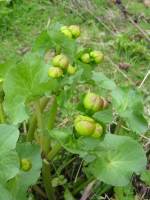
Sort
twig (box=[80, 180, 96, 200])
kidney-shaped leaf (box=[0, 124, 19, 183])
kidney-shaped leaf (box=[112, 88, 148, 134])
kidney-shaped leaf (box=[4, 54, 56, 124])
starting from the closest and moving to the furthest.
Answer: kidney-shaped leaf (box=[0, 124, 19, 183]), kidney-shaped leaf (box=[4, 54, 56, 124]), kidney-shaped leaf (box=[112, 88, 148, 134]), twig (box=[80, 180, 96, 200])

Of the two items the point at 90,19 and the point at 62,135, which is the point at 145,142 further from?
the point at 90,19

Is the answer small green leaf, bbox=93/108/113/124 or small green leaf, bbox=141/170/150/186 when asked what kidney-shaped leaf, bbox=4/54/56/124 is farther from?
small green leaf, bbox=141/170/150/186

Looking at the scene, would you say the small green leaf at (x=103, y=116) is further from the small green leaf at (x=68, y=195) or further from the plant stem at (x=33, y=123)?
the small green leaf at (x=68, y=195)

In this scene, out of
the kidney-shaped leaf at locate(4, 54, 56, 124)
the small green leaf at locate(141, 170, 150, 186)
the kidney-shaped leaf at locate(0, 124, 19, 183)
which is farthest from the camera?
the small green leaf at locate(141, 170, 150, 186)

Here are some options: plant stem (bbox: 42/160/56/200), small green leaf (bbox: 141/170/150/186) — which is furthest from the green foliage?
small green leaf (bbox: 141/170/150/186)

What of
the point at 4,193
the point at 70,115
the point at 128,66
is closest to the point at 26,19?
the point at 128,66

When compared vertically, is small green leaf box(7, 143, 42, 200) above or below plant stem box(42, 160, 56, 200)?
above

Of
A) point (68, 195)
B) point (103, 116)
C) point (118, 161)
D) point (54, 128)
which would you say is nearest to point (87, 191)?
point (68, 195)

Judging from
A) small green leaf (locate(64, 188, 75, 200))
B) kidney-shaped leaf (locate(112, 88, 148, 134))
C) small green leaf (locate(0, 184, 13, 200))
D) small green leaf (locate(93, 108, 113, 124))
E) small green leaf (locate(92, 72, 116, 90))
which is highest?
small green leaf (locate(93, 108, 113, 124))

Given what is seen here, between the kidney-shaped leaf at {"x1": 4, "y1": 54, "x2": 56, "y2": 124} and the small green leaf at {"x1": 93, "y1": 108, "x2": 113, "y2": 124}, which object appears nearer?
the small green leaf at {"x1": 93, "y1": 108, "x2": 113, "y2": 124}
